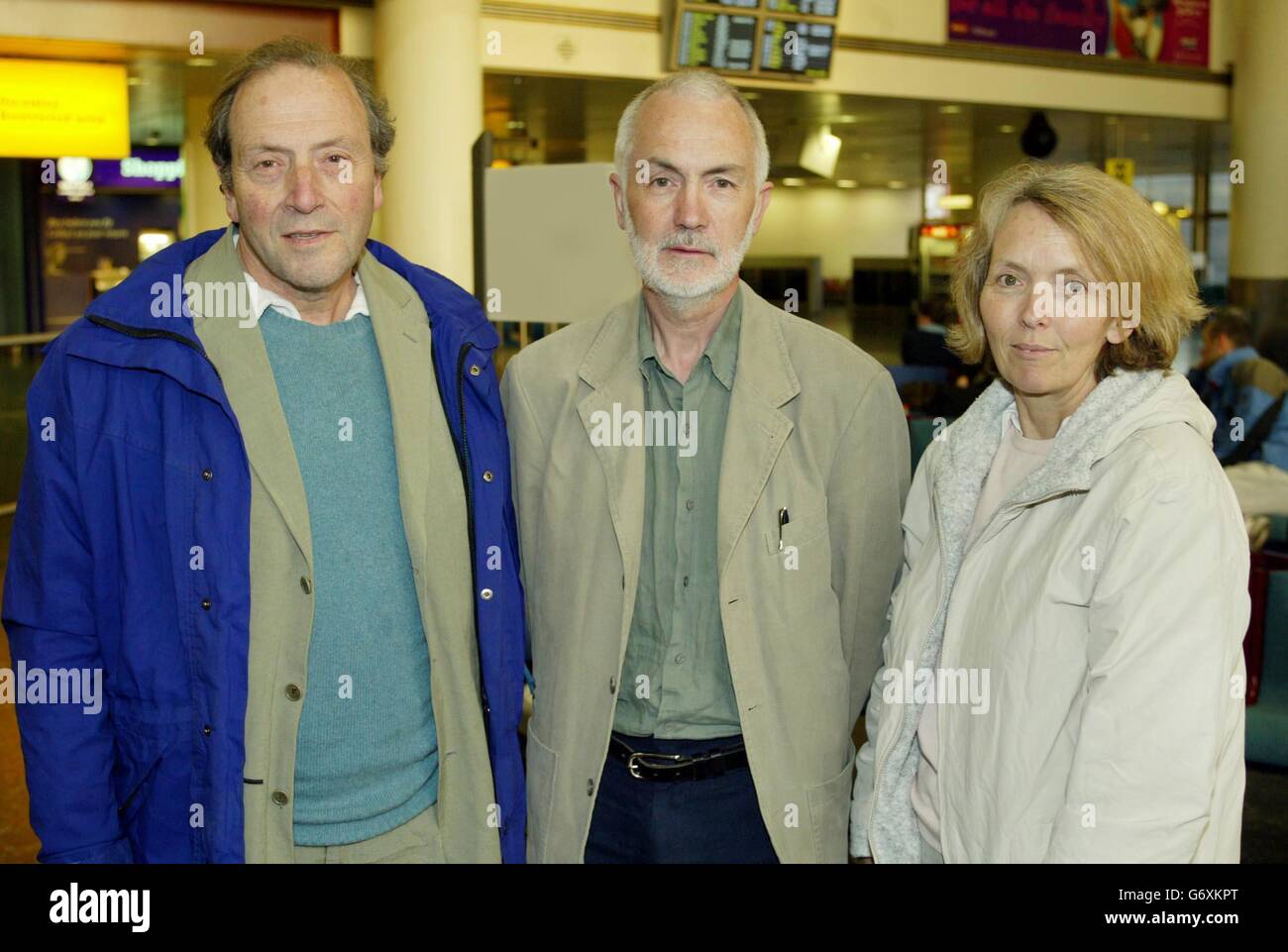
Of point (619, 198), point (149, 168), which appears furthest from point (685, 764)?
point (149, 168)

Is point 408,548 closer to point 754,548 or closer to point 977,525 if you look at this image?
point 754,548

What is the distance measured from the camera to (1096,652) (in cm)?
163

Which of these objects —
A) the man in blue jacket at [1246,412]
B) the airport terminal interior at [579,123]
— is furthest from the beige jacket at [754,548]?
the man in blue jacket at [1246,412]

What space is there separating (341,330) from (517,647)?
571 mm

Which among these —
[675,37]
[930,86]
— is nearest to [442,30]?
[675,37]

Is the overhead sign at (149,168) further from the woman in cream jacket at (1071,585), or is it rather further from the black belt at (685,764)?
the woman in cream jacket at (1071,585)

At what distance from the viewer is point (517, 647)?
2.06 metres

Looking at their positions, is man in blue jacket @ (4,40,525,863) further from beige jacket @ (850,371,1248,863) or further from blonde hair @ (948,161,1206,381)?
blonde hair @ (948,161,1206,381)

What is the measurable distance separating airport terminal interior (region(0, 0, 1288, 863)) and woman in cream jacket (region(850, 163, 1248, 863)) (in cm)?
152

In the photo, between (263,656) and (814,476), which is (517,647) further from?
(814,476)

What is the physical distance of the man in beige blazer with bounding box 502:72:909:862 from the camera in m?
2.03

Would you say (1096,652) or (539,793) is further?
(539,793)

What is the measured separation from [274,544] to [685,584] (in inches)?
25.3

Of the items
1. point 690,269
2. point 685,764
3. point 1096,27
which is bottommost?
point 685,764
